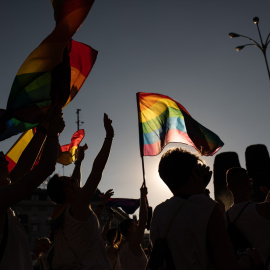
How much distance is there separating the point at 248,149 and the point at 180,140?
327 inches

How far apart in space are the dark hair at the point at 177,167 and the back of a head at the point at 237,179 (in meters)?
0.87

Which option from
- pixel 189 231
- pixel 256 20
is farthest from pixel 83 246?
pixel 256 20

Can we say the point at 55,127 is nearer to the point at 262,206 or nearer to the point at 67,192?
the point at 67,192

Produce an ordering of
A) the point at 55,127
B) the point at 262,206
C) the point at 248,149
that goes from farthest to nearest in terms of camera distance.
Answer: the point at 248,149
the point at 262,206
the point at 55,127

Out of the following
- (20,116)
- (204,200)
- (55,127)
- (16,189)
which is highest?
(20,116)

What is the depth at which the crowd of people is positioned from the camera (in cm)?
200

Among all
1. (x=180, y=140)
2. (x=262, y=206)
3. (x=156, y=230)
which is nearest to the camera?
(x=156, y=230)

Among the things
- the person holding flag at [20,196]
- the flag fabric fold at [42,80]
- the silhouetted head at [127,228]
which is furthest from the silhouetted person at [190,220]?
the silhouetted head at [127,228]

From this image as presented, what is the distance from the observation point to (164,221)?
233 cm

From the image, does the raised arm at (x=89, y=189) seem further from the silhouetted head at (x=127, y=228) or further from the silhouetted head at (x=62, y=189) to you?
the silhouetted head at (x=127, y=228)

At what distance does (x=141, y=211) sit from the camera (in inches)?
154

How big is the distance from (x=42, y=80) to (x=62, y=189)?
1.14 metres

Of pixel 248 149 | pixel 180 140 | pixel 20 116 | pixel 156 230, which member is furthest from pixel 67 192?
pixel 248 149

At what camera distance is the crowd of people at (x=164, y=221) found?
200cm
